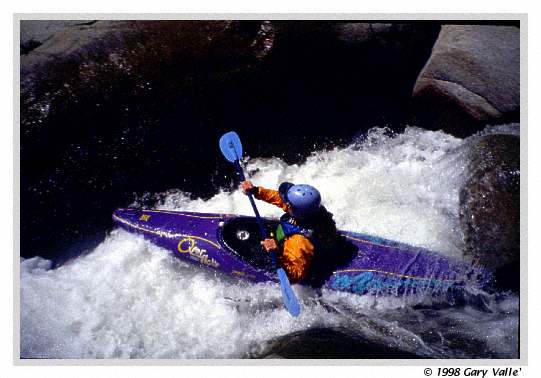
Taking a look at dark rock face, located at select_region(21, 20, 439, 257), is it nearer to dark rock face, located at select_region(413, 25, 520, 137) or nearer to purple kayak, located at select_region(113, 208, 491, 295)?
dark rock face, located at select_region(413, 25, 520, 137)

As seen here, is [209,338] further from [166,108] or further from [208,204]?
[166,108]

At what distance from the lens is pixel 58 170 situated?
316 centimetres

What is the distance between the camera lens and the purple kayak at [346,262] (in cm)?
271

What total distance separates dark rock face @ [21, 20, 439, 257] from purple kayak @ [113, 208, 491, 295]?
1036 mm

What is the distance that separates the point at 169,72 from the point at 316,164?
203 centimetres

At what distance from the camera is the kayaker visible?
7.93ft

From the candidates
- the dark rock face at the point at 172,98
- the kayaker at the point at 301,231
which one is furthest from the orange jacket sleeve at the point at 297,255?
the dark rock face at the point at 172,98

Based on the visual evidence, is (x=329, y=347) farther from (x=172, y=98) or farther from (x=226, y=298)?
(x=172, y=98)

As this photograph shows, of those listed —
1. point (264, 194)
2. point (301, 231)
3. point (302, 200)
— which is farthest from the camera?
point (264, 194)

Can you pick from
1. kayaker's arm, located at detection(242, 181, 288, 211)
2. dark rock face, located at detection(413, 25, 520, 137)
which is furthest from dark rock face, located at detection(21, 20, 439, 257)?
kayaker's arm, located at detection(242, 181, 288, 211)

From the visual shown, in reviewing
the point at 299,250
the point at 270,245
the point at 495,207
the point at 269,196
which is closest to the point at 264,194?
the point at 269,196

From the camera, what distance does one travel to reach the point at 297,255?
2436 millimetres

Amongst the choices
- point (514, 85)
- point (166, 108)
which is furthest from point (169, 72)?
point (514, 85)

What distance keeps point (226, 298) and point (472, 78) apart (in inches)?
140
